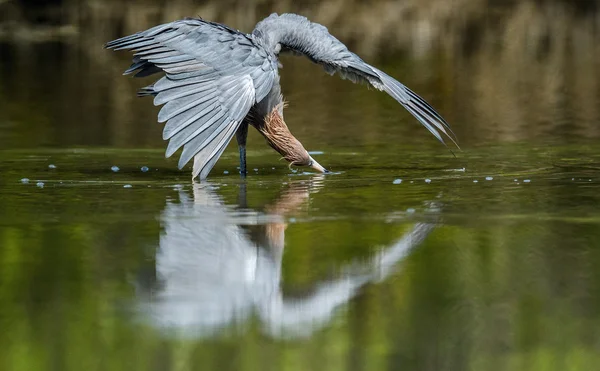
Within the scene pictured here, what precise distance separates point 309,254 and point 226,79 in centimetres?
280

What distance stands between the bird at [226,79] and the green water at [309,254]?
0.32m

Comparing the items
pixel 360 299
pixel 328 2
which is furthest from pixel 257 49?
pixel 328 2

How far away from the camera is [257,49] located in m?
9.02

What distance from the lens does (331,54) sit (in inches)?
366

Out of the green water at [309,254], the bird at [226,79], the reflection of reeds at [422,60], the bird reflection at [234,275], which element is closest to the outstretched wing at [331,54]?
the bird at [226,79]

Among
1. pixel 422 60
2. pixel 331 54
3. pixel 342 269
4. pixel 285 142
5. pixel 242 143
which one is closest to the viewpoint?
pixel 342 269

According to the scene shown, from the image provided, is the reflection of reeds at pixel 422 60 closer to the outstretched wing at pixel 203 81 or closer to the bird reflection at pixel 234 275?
the outstretched wing at pixel 203 81

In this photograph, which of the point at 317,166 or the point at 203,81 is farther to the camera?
the point at 317,166

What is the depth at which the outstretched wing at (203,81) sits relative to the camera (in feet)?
28.5

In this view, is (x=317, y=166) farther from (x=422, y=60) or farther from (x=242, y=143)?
(x=422, y=60)

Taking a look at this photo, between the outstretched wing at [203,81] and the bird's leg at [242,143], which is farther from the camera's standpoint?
the bird's leg at [242,143]

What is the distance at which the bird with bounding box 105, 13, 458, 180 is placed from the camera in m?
8.71

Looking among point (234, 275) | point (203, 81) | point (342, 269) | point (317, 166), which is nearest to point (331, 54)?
point (317, 166)

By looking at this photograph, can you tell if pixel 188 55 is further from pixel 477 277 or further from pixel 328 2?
pixel 328 2
